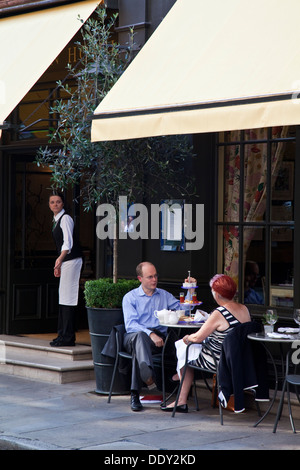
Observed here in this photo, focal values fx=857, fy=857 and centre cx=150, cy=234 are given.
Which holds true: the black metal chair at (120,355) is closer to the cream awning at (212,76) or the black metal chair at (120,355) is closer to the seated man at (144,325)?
the seated man at (144,325)

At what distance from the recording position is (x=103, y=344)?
9047 millimetres

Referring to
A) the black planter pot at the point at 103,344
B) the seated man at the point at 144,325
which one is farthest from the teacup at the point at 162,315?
the black planter pot at the point at 103,344

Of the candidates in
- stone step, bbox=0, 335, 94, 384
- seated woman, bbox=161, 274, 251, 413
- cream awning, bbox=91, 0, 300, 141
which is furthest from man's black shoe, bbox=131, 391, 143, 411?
cream awning, bbox=91, 0, 300, 141

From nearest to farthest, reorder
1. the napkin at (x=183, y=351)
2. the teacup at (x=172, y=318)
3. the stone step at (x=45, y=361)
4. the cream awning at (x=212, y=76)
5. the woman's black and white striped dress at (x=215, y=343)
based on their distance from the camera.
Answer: the cream awning at (x=212, y=76) → the woman's black and white striped dress at (x=215, y=343) → the napkin at (x=183, y=351) → the teacup at (x=172, y=318) → the stone step at (x=45, y=361)

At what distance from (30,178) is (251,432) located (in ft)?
19.0

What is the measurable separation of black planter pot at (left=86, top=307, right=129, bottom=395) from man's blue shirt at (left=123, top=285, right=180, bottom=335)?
0.25m

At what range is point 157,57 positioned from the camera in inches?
340

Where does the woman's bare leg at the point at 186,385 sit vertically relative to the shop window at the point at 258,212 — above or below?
below

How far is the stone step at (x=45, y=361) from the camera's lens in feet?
32.1

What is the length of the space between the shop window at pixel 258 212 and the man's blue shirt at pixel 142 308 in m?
1.02

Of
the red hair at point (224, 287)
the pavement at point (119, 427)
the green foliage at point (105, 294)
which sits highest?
the red hair at point (224, 287)

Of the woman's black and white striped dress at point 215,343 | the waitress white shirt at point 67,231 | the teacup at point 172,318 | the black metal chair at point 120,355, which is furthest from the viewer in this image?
the waitress white shirt at point 67,231

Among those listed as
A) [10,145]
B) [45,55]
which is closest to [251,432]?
[45,55]

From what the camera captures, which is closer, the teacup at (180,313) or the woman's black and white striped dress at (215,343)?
the woman's black and white striped dress at (215,343)
